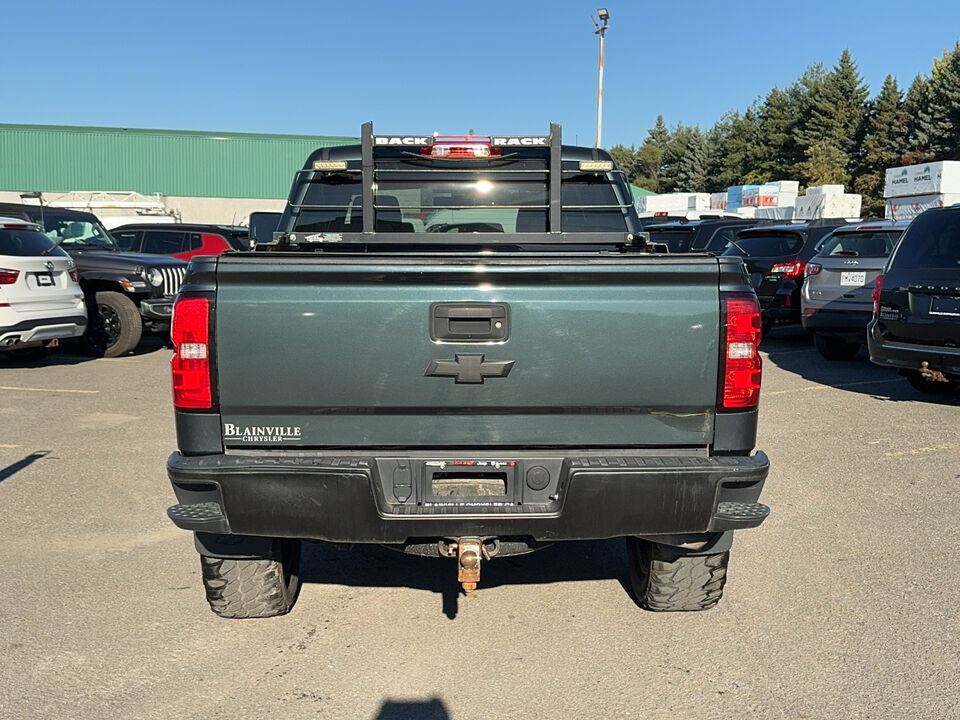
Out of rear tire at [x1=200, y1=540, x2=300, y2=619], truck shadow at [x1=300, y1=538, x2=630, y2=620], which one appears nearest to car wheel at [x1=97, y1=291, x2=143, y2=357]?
truck shadow at [x1=300, y1=538, x2=630, y2=620]

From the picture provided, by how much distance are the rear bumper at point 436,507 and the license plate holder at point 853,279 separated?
27.4ft

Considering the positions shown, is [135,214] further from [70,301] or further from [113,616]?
[113,616]

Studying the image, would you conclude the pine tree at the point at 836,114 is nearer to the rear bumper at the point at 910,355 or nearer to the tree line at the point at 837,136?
the tree line at the point at 837,136

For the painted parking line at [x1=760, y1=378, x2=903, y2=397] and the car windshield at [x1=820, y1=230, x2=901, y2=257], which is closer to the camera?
the painted parking line at [x1=760, y1=378, x2=903, y2=397]

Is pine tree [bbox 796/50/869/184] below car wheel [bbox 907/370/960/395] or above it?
above

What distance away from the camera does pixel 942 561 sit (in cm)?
455

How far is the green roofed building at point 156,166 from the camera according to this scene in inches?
2089

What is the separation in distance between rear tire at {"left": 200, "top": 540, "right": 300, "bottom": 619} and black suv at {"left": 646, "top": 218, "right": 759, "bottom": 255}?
11.7 meters

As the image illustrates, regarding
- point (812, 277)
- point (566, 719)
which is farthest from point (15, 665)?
point (812, 277)

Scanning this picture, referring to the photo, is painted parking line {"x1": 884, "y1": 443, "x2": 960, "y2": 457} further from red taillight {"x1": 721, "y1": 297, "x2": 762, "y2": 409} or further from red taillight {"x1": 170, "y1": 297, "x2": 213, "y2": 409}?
red taillight {"x1": 170, "y1": 297, "x2": 213, "y2": 409}

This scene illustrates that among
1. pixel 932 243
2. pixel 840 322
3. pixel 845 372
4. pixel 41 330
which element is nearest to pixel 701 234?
pixel 840 322

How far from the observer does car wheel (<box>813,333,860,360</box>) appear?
38.0 ft

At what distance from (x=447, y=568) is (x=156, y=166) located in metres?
54.3

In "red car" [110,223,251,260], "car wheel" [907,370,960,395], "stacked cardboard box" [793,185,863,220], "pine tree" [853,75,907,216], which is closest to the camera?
"car wheel" [907,370,960,395]
